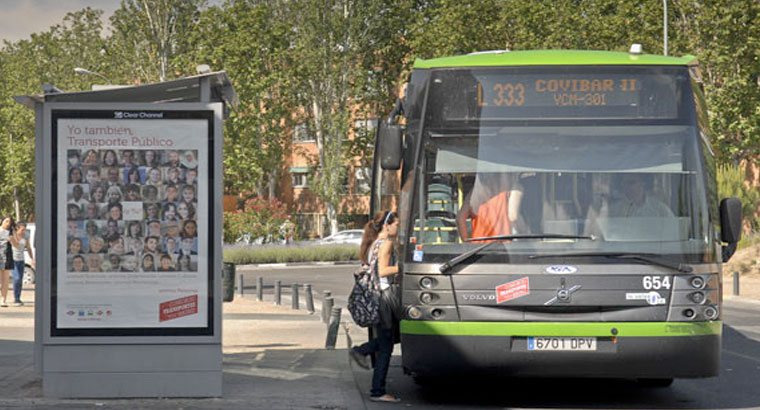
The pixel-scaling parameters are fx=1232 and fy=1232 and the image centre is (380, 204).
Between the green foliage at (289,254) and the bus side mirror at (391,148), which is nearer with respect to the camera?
the bus side mirror at (391,148)

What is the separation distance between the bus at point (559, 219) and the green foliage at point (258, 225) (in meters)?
45.2

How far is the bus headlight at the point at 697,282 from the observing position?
988 cm

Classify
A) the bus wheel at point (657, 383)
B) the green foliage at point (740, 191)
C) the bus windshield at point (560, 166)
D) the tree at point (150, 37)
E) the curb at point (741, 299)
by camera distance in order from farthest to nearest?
the tree at point (150, 37) → the green foliage at point (740, 191) → the curb at point (741, 299) → the bus wheel at point (657, 383) → the bus windshield at point (560, 166)

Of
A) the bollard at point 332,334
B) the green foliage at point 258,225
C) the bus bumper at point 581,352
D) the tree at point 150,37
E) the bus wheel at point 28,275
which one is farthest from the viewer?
the tree at point 150,37

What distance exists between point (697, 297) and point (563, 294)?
1077 mm

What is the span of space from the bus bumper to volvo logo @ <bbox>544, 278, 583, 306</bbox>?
180mm

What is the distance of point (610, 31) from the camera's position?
4991 centimetres

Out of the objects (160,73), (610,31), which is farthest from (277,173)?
(610,31)

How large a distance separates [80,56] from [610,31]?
43.4 meters

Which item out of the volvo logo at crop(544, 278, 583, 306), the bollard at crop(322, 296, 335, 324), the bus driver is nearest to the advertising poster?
the volvo logo at crop(544, 278, 583, 306)

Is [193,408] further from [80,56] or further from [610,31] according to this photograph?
[80,56]

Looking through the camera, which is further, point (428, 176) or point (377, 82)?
point (377, 82)

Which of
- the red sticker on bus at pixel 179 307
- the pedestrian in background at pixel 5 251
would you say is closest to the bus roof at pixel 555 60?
the red sticker on bus at pixel 179 307

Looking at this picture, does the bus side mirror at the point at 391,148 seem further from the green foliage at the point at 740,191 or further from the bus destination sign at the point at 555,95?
the green foliage at the point at 740,191
